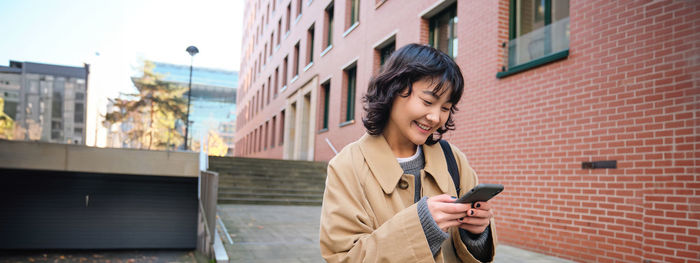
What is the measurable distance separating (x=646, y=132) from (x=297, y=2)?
21.3 metres

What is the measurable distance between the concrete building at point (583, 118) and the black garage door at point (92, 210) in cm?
1234

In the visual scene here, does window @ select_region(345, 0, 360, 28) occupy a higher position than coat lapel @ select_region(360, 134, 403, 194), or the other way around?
window @ select_region(345, 0, 360, 28)

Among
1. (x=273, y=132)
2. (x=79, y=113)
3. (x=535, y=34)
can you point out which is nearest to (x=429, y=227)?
(x=535, y=34)

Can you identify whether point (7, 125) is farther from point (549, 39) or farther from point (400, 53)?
point (400, 53)

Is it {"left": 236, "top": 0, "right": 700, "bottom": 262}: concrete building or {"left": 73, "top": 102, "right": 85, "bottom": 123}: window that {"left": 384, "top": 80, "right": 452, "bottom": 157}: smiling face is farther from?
{"left": 73, "top": 102, "right": 85, "bottom": 123}: window

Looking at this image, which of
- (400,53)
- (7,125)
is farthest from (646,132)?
(7,125)

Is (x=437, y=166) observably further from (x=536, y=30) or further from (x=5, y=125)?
(x=5, y=125)

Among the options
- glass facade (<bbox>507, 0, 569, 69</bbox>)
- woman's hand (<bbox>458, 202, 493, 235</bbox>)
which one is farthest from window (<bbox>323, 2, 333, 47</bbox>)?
woman's hand (<bbox>458, 202, 493, 235</bbox>)

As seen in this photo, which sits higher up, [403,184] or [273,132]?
[273,132]

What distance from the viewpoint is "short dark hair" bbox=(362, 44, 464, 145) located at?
1.40 metres

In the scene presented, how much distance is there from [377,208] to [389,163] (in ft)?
0.48

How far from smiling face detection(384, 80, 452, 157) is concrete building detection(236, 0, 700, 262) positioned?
13.9ft

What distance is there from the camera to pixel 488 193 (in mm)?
1129

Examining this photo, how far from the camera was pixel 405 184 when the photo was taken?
1416 millimetres
